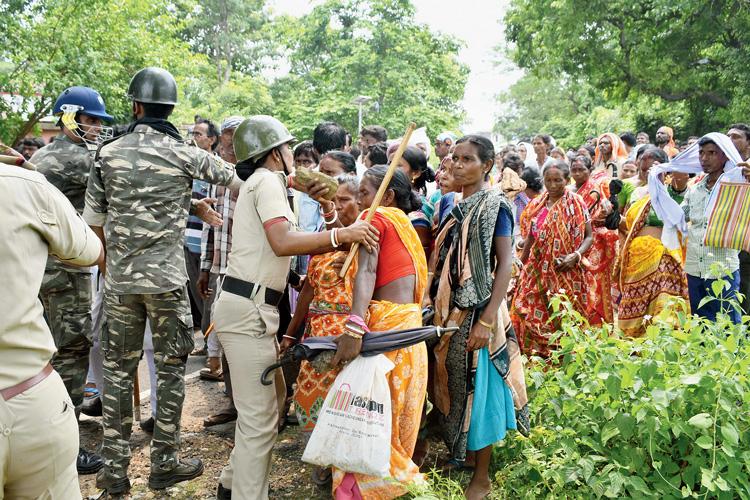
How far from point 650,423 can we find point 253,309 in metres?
1.92

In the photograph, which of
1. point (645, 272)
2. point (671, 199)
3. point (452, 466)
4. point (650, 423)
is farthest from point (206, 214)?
point (645, 272)

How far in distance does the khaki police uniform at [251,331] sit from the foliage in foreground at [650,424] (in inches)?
36.2

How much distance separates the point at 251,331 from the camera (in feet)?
9.53

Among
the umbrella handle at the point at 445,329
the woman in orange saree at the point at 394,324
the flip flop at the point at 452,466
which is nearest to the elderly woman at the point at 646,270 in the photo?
the flip flop at the point at 452,466

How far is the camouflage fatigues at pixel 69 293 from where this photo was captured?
3.58 metres

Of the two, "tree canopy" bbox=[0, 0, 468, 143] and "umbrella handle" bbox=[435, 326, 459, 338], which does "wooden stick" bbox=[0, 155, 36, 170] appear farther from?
"tree canopy" bbox=[0, 0, 468, 143]

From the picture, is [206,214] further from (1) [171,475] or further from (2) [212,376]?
(2) [212,376]

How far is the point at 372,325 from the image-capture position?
2.78 m

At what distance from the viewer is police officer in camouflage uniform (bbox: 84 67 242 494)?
10.6 ft

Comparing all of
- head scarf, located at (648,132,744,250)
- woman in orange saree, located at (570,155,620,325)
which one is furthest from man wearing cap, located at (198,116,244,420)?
head scarf, located at (648,132,744,250)

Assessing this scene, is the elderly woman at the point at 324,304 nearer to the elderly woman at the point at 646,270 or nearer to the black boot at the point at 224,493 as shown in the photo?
the black boot at the point at 224,493

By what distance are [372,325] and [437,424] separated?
169 cm

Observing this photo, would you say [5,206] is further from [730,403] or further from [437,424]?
[437,424]

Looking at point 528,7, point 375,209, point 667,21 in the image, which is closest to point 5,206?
point 375,209
